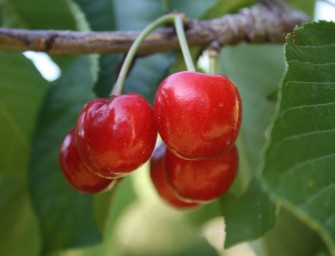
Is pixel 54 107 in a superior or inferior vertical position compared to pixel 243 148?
superior

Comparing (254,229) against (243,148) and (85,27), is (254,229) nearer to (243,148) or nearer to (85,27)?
(243,148)

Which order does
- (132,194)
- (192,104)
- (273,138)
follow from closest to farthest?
(273,138) < (192,104) < (132,194)

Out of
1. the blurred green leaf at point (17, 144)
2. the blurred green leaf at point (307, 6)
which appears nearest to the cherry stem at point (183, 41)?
the blurred green leaf at point (17, 144)

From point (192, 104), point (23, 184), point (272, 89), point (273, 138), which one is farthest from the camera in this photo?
point (23, 184)

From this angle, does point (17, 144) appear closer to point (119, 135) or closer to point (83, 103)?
point (83, 103)

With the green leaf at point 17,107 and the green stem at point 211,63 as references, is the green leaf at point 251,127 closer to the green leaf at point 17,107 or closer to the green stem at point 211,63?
the green stem at point 211,63

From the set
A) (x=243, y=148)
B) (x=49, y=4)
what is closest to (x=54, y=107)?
(x=49, y=4)
